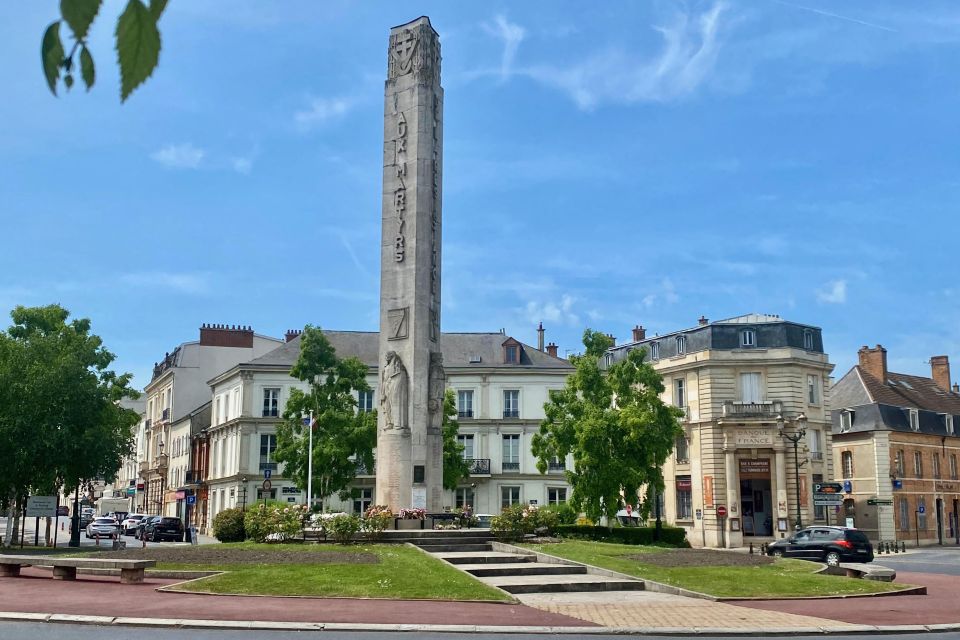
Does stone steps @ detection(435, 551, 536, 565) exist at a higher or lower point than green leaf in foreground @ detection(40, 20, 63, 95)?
lower

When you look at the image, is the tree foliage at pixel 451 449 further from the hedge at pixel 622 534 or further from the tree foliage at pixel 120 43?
the tree foliage at pixel 120 43

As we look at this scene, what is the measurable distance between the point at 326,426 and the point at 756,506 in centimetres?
2578

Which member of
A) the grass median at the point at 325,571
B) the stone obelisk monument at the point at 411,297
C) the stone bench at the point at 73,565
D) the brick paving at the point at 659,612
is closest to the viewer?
the brick paving at the point at 659,612

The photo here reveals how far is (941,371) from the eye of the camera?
239 ft

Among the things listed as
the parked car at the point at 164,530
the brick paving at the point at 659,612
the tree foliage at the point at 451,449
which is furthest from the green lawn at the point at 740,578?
the parked car at the point at 164,530

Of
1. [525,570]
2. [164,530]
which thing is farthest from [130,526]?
[525,570]

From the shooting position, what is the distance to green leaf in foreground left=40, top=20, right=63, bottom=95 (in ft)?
6.45

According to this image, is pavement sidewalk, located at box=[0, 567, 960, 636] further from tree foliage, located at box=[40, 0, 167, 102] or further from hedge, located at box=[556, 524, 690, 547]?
hedge, located at box=[556, 524, 690, 547]

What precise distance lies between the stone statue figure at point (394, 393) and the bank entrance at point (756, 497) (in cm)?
3092

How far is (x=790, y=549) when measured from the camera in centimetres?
3111

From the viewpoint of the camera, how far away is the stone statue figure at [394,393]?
29672 mm

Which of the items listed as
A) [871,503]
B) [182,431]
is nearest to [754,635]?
[871,503]

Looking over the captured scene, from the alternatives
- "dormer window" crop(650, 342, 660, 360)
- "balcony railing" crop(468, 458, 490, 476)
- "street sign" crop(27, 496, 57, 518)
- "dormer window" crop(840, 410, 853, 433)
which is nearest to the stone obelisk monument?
"street sign" crop(27, 496, 57, 518)

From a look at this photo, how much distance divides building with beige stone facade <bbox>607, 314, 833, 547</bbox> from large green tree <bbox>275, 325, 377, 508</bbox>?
1673 centimetres
